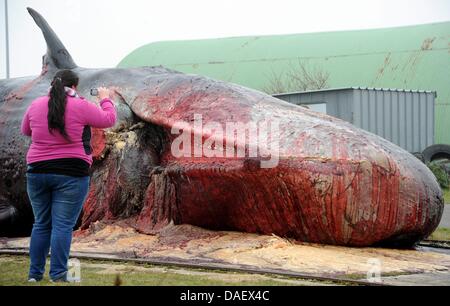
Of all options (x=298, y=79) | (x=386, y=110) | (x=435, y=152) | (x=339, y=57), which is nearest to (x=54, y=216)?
(x=386, y=110)

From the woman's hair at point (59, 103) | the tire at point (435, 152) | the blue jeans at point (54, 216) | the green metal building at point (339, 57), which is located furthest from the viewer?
the green metal building at point (339, 57)

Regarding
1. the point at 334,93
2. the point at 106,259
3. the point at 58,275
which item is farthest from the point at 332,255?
the point at 334,93

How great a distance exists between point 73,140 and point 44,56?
5.44 m

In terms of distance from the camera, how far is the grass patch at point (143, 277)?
277 inches

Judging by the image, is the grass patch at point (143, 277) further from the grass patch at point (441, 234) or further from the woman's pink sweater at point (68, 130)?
the grass patch at point (441, 234)

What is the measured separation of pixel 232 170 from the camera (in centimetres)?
948

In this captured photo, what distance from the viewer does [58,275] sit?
7.21m

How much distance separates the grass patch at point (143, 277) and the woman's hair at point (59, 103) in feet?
3.97

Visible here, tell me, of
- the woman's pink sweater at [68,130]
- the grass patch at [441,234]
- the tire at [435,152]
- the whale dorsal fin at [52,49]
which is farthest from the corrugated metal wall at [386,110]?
the woman's pink sweater at [68,130]

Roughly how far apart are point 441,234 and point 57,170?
7.19 meters

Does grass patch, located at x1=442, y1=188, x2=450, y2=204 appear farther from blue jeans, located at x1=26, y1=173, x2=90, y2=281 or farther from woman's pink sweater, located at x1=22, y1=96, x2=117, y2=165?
blue jeans, located at x1=26, y1=173, x2=90, y2=281

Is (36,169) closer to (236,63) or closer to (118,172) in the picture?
(118,172)

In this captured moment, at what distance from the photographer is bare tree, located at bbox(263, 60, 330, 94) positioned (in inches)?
1337

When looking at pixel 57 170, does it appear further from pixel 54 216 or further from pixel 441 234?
pixel 441 234
